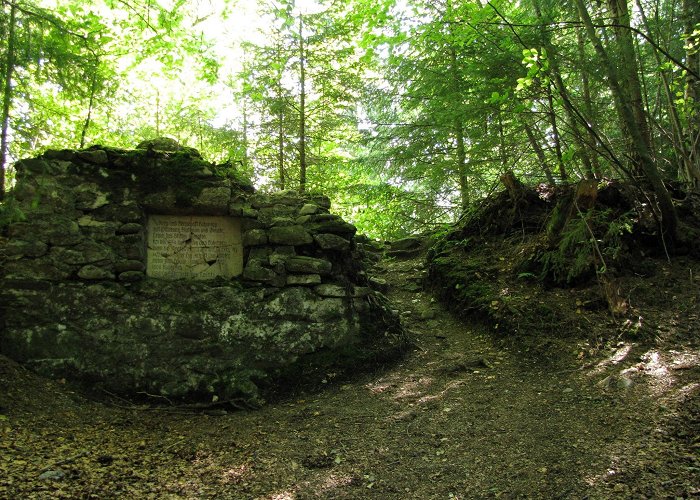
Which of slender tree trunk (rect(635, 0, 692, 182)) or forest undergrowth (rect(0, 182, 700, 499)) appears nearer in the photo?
forest undergrowth (rect(0, 182, 700, 499))

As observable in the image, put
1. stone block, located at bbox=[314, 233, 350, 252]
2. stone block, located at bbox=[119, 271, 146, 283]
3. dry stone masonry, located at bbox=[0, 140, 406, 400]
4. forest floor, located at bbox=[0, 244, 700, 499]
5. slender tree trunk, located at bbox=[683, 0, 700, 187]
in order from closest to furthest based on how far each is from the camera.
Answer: forest floor, located at bbox=[0, 244, 700, 499], dry stone masonry, located at bbox=[0, 140, 406, 400], stone block, located at bbox=[119, 271, 146, 283], stone block, located at bbox=[314, 233, 350, 252], slender tree trunk, located at bbox=[683, 0, 700, 187]

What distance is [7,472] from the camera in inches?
102

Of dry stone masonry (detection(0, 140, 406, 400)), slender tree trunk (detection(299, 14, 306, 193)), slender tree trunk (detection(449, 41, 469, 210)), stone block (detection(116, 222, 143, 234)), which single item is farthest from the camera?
slender tree trunk (detection(299, 14, 306, 193))

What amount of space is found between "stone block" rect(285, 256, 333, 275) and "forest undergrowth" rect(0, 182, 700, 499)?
4.22ft

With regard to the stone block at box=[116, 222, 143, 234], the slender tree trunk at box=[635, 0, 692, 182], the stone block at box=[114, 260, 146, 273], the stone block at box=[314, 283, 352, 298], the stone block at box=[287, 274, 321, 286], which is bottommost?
the stone block at box=[314, 283, 352, 298]

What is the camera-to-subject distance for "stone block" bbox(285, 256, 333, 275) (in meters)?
5.09

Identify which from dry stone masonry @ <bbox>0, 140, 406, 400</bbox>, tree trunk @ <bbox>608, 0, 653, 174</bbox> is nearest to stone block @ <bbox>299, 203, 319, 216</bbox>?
dry stone masonry @ <bbox>0, 140, 406, 400</bbox>

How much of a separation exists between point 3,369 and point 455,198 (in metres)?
8.21

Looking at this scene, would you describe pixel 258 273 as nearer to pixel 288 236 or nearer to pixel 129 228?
pixel 288 236

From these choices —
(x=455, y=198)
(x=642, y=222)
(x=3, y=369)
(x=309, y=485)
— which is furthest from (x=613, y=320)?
(x=3, y=369)

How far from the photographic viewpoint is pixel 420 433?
354 cm

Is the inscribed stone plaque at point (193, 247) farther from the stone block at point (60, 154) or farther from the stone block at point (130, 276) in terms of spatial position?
the stone block at point (60, 154)

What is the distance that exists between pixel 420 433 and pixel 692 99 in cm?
626

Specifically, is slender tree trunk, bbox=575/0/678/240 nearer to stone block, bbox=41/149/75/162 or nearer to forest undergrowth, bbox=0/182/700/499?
forest undergrowth, bbox=0/182/700/499
